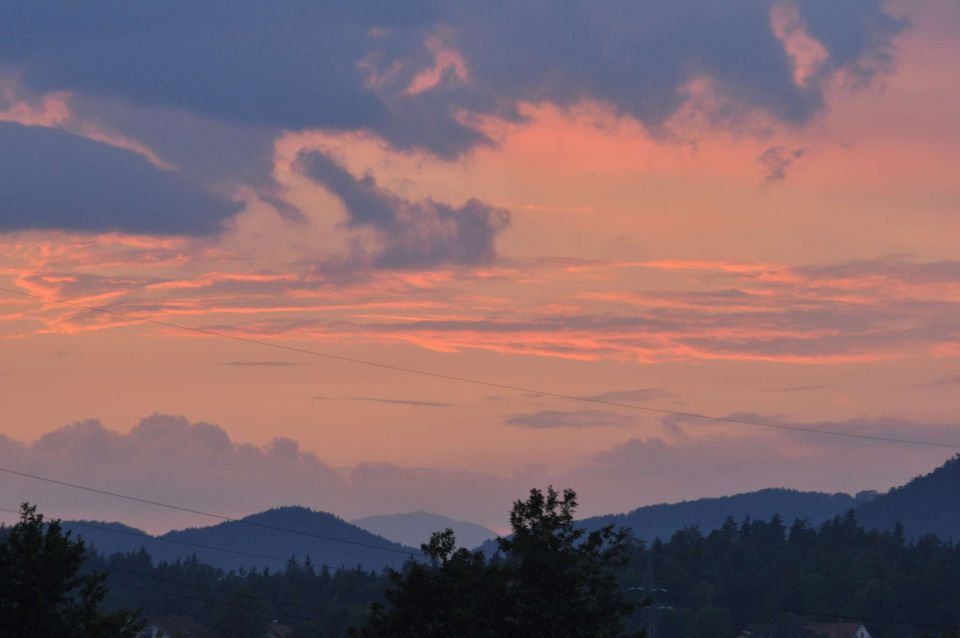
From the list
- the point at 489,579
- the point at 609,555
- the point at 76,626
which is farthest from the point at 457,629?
the point at 76,626

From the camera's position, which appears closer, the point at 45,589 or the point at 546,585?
the point at 546,585

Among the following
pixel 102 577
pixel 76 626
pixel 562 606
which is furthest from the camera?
pixel 102 577

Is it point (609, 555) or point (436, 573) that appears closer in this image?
point (609, 555)

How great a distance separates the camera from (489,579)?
5953 cm

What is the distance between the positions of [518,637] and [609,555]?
15.7ft

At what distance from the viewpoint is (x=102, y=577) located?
2613 inches

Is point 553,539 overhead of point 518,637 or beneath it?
overhead

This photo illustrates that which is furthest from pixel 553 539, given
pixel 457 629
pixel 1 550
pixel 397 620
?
pixel 1 550

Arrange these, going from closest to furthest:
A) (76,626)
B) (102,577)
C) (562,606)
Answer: (562,606) → (76,626) → (102,577)

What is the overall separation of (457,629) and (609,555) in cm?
836

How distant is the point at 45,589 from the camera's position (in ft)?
209

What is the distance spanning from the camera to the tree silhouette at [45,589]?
198 ft

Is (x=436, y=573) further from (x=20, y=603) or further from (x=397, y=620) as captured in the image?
(x=20, y=603)

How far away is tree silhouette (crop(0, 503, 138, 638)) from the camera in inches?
2378
